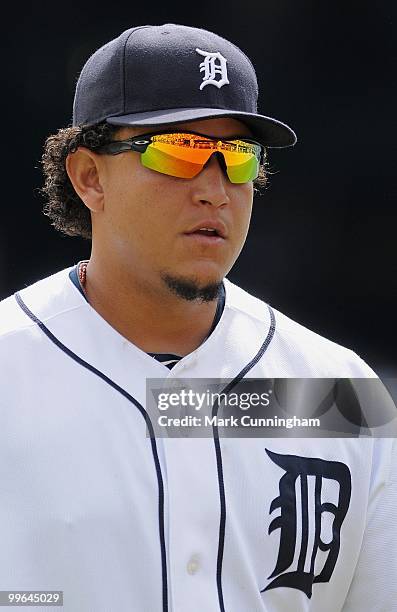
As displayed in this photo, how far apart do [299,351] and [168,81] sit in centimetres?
57

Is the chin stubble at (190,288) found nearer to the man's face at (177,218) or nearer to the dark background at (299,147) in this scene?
the man's face at (177,218)

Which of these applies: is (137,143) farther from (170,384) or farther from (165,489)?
(165,489)

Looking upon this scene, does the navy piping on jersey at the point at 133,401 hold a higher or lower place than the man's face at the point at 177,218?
lower

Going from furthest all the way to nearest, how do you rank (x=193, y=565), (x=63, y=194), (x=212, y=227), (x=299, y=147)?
(x=299, y=147), (x=63, y=194), (x=212, y=227), (x=193, y=565)

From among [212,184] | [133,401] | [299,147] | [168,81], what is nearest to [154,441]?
[133,401]

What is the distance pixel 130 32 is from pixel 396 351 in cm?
261

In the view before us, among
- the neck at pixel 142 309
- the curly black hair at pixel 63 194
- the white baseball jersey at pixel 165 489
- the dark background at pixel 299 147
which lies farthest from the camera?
the dark background at pixel 299 147

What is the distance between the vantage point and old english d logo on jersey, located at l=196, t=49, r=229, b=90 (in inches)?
72.4

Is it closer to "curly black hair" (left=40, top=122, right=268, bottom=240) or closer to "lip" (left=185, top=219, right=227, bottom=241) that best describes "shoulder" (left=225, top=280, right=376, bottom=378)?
"lip" (left=185, top=219, right=227, bottom=241)

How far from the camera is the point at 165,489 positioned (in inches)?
69.1

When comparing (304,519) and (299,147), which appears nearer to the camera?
(304,519)

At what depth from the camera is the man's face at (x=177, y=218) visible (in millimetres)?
1824

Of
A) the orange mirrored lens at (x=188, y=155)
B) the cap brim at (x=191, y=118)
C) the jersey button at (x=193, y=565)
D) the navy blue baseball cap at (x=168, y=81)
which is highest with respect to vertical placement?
the navy blue baseball cap at (x=168, y=81)

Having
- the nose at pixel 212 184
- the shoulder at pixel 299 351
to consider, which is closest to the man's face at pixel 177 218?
the nose at pixel 212 184
